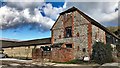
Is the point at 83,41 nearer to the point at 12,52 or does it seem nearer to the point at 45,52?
the point at 45,52

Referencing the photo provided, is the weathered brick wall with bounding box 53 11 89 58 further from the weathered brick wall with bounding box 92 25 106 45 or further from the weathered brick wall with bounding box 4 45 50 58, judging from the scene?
the weathered brick wall with bounding box 4 45 50 58

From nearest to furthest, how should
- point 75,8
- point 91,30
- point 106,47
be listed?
1. point 106,47
2. point 91,30
3. point 75,8

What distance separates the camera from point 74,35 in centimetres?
3256

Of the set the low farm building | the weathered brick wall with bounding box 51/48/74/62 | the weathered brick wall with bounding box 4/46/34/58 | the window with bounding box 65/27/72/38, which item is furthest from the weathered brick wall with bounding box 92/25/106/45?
the weathered brick wall with bounding box 4/46/34/58

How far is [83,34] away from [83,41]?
3.80ft

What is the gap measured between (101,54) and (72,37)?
709 cm

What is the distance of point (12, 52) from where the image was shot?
154ft

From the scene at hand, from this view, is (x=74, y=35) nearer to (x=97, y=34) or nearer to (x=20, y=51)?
(x=97, y=34)

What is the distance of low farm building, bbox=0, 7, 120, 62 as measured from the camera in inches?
1192

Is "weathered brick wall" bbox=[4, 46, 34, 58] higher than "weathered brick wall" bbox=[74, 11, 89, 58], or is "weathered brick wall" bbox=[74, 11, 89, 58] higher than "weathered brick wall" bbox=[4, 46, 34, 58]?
"weathered brick wall" bbox=[74, 11, 89, 58]

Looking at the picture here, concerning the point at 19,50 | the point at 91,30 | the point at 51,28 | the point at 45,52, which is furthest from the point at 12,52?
the point at 91,30

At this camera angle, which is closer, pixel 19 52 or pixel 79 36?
pixel 79 36

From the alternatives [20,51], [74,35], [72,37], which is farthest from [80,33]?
[20,51]

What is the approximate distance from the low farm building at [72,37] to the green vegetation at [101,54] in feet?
6.14
